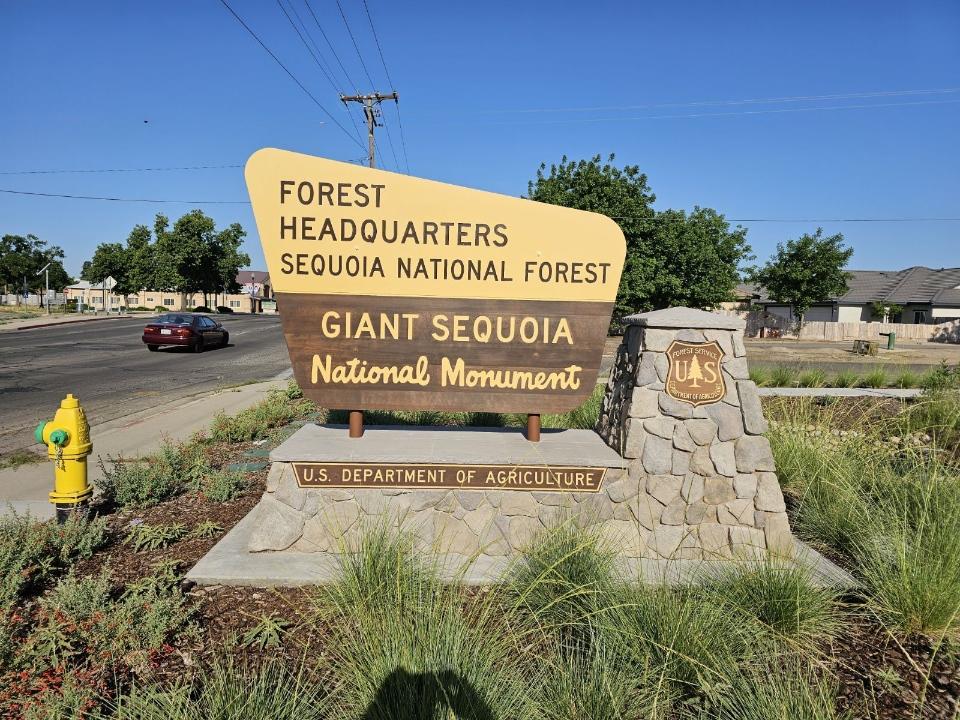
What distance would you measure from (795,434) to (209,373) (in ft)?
50.1

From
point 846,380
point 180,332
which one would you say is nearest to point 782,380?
point 846,380

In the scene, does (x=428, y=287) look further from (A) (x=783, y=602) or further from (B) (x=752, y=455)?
(A) (x=783, y=602)

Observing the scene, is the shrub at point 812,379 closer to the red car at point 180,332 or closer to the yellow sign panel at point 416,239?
the yellow sign panel at point 416,239

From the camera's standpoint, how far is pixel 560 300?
4.83 metres

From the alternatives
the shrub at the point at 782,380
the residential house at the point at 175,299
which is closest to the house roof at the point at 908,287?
the shrub at the point at 782,380

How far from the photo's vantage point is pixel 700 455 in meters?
4.59

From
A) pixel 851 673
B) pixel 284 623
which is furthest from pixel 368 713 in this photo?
pixel 851 673

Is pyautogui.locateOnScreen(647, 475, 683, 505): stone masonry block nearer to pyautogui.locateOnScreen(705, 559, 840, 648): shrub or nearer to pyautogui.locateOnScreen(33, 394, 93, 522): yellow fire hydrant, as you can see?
pyautogui.locateOnScreen(705, 559, 840, 648): shrub

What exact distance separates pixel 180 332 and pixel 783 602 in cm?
2293

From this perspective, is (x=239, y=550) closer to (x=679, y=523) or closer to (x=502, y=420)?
(x=679, y=523)

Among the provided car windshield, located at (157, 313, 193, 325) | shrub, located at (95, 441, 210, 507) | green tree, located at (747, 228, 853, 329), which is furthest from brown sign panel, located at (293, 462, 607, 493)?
green tree, located at (747, 228, 853, 329)

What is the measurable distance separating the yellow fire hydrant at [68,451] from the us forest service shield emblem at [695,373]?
4.73 meters

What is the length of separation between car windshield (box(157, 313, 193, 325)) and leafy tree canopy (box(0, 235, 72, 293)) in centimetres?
7276

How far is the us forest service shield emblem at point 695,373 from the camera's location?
4590 mm
